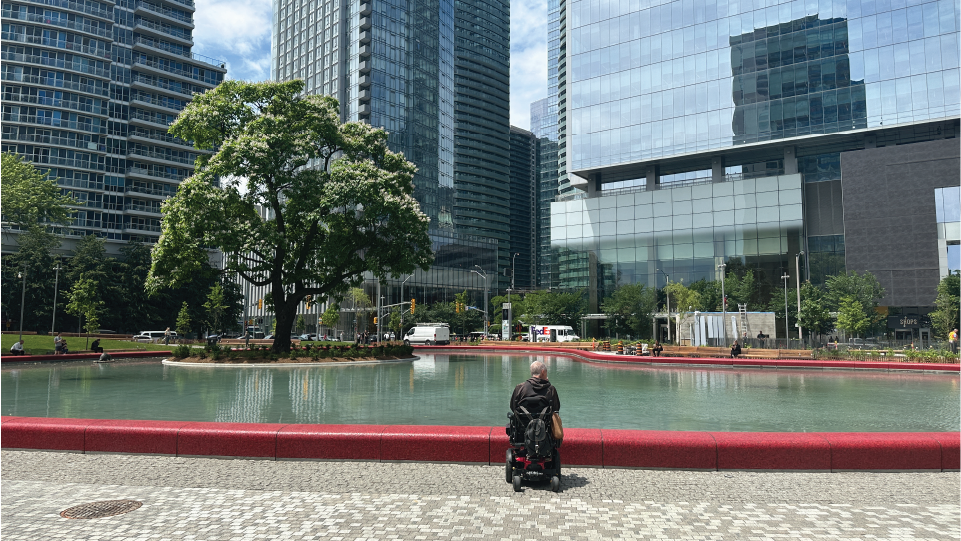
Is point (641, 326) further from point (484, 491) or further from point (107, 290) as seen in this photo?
point (484, 491)

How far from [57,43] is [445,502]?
11017 centimetres

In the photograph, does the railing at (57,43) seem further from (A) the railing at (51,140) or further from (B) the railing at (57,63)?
(A) the railing at (51,140)

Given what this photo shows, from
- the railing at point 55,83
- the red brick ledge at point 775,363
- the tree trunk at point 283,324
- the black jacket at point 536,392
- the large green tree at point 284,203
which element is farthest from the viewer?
the railing at point 55,83

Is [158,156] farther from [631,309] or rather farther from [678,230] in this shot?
[678,230]

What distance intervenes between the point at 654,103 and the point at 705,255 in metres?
21.6

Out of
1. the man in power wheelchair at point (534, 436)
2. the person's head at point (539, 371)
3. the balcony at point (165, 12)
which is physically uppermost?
the balcony at point (165, 12)

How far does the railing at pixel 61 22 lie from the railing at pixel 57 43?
7.38ft

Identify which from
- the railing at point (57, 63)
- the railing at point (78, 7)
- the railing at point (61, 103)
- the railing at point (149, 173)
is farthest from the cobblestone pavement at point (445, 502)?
the railing at point (78, 7)

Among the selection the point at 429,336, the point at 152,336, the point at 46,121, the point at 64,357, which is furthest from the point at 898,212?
the point at 46,121

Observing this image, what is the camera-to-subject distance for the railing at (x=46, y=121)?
86819 millimetres

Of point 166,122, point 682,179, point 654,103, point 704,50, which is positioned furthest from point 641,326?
point 166,122

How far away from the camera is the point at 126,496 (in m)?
6.99

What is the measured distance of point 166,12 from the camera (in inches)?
4075

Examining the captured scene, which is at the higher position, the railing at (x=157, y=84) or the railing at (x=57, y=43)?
the railing at (x=57, y=43)
